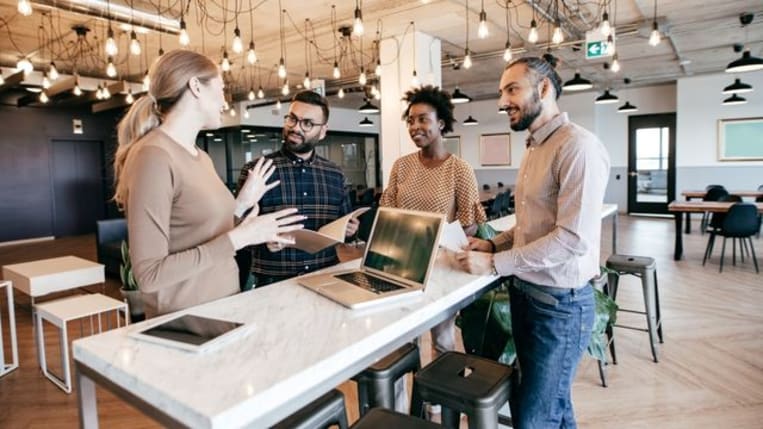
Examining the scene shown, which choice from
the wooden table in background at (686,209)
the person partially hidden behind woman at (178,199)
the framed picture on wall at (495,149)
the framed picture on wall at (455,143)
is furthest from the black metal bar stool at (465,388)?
the framed picture on wall at (455,143)

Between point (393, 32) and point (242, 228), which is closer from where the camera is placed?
point (242, 228)

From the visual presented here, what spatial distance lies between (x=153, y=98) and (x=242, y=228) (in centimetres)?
50

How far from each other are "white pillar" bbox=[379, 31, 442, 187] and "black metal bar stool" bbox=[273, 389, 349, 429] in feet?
17.6

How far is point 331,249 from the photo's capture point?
7.73 ft

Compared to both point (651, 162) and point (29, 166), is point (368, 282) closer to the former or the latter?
point (29, 166)

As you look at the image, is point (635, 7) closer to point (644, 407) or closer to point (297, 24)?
point (297, 24)

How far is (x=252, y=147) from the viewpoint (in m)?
12.9

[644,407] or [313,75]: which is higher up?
[313,75]

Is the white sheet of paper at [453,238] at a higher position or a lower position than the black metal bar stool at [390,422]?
higher

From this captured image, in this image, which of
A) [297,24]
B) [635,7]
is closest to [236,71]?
[297,24]

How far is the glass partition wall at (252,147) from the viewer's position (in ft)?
41.0

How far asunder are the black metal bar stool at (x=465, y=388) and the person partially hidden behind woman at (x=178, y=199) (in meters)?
0.72

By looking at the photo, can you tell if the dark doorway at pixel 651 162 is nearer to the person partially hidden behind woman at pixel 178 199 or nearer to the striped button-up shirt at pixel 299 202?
the striped button-up shirt at pixel 299 202

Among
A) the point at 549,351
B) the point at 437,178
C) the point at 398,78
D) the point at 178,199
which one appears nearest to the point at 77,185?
the point at 398,78
